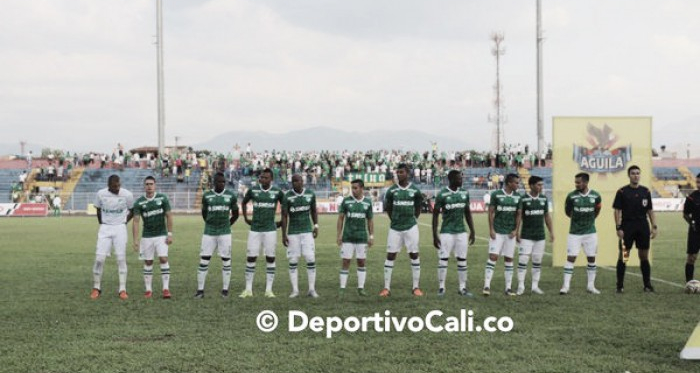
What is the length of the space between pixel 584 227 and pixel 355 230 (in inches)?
166

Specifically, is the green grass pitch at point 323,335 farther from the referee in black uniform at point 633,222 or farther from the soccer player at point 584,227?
the referee in black uniform at point 633,222

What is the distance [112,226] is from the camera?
13.3 m

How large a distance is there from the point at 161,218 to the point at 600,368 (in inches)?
321

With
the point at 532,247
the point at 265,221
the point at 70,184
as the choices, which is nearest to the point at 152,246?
the point at 265,221

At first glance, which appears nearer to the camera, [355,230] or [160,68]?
[355,230]

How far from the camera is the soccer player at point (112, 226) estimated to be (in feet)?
43.5

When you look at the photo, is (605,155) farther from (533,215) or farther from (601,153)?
(533,215)

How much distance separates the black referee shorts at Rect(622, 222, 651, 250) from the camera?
13.5 m

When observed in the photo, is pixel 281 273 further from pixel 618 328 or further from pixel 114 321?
pixel 618 328

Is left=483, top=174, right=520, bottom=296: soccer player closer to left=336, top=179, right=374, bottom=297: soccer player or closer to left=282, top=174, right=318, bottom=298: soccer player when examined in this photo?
left=336, top=179, right=374, bottom=297: soccer player

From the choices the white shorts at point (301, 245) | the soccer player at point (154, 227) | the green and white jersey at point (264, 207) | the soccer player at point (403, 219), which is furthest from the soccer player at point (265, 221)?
the soccer player at point (403, 219)

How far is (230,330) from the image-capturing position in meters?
10.1

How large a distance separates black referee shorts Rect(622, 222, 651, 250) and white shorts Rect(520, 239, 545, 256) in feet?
5.14

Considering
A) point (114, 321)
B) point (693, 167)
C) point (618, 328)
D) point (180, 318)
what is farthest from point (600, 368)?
point (693, 167)
